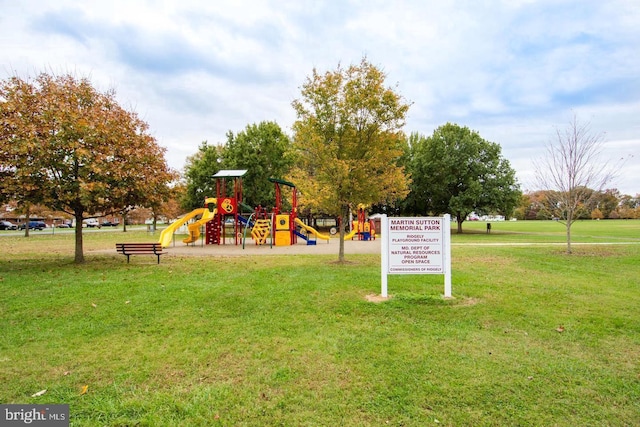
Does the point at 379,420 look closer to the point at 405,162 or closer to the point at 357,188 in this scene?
the point at 357,188

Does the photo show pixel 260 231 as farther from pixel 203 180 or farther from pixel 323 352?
pixel 323 352

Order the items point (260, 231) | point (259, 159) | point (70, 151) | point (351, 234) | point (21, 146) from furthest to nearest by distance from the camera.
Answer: point (259, 159) → point (351, 234) → point (260, 231) → point (70, 151) → point (21, 146)

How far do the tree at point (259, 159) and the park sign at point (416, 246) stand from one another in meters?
26.9

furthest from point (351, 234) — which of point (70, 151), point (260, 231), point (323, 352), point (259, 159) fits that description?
point (323, 352)

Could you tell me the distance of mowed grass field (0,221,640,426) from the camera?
137 inches

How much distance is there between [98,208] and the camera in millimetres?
12844

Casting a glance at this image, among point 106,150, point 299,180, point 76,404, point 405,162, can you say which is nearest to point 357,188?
point 299,180

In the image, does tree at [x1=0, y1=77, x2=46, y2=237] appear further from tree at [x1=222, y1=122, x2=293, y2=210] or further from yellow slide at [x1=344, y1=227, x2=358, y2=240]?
tree at [x1=222, y1=122, x2=293, y2=210]

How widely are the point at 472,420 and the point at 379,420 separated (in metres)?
0.83

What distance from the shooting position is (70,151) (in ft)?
38.0

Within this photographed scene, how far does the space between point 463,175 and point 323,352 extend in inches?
1384

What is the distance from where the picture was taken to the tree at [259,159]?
34.2 meters

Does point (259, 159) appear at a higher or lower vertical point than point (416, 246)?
→ higher

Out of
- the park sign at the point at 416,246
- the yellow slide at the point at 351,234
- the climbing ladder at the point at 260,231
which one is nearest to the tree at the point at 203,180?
the climbing ladder at the point at 260,231
